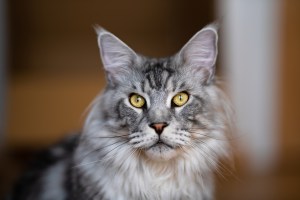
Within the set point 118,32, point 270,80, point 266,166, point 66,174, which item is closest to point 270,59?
point 270,80

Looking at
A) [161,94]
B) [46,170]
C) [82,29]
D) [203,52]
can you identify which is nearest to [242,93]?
[82,29]

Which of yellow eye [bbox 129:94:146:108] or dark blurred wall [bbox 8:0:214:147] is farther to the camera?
dark blurred wall [bbox 8:0:214:147]

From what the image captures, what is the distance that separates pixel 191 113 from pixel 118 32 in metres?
3.05

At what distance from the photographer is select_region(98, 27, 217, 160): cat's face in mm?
1819

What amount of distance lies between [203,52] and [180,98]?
172mm

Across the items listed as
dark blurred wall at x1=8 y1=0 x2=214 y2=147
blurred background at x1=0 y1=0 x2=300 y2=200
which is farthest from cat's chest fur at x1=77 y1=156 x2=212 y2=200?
dark blurred wall at x1=8 y1=0 x2=214 y2=147

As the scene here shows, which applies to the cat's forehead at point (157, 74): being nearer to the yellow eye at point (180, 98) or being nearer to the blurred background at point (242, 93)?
the yellow eye at point (180, 98)

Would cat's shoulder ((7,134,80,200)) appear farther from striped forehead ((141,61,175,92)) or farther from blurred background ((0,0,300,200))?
blurred background ((0,0,300,200))

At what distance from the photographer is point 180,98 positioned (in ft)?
6.22

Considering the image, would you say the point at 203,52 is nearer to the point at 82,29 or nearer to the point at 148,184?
the point at 148,184

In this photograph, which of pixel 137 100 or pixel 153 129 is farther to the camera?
pixel 137 100

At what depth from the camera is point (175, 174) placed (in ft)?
6.49

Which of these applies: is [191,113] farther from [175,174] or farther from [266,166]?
[266,166]

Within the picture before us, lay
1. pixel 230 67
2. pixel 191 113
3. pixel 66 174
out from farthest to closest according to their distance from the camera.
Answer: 1. pixel 230 67
2. pixel 66 174
3. pixel 191 113
